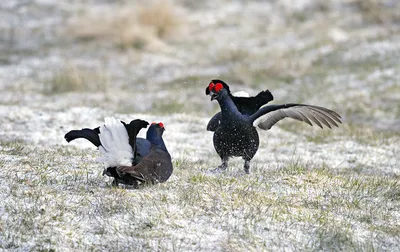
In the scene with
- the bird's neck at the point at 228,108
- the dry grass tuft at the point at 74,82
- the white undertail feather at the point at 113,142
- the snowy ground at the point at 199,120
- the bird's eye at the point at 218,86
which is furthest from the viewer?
the dry grass tuft at the point at 74,82

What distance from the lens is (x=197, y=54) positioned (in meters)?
23.7

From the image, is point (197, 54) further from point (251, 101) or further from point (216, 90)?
point (216, 90)

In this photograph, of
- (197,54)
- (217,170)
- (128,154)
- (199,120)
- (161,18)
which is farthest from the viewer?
(161,18)

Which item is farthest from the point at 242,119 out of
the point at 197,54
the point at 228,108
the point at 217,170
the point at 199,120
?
the point at 197,54

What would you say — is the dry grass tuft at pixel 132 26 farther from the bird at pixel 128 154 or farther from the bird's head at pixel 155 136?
the bird at pixel 128 154

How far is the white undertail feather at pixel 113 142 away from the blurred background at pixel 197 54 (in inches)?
321

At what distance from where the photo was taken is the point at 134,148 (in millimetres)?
6176

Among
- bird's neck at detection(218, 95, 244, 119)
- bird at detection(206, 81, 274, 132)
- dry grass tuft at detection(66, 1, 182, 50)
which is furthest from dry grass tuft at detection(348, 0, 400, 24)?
bird's neck at detection(218, 95, 244, 119)

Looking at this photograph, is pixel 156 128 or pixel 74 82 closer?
pixel 156 128

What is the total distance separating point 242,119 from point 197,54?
16393mm

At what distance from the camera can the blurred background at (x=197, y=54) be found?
17.3 meters

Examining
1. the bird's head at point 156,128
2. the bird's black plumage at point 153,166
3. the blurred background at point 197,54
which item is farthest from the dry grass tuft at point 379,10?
the bird's black plumage at point 153,166

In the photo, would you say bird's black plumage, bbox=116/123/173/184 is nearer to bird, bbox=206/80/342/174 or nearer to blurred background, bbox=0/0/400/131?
bird, bbox=206/80/342/174

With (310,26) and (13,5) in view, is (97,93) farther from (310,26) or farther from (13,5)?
(13,5)
